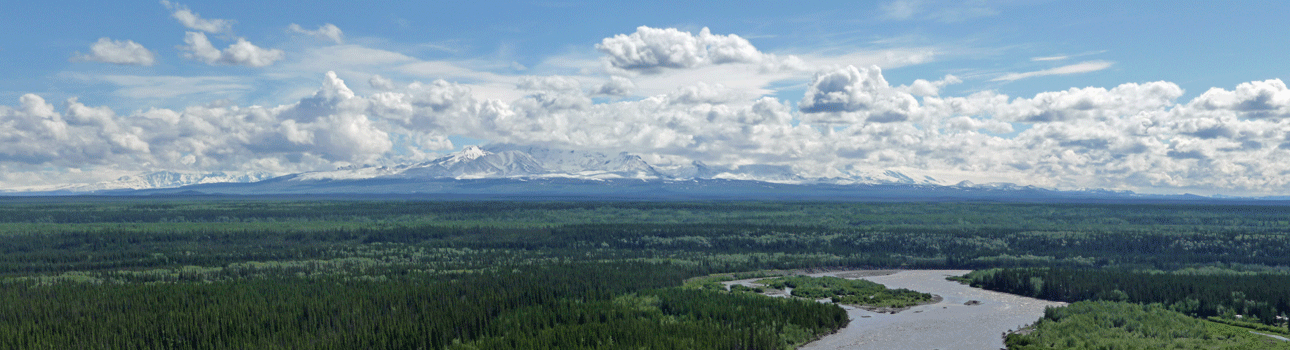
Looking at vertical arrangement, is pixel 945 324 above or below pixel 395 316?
below

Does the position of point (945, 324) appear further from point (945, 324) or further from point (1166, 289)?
point (1166, 289)

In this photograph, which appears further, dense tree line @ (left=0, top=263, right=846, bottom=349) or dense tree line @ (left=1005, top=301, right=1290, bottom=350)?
dense tree line @ (left=0, top=263, right=846, bottom=349)

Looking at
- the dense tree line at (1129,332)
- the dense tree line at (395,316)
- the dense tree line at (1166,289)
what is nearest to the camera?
the dense tree line at (1129,332)

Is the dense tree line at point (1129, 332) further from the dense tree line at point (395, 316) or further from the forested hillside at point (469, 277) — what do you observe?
the dense tree line at point (395, 316)

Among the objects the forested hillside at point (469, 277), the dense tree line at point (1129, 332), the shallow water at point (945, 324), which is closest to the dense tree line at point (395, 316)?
the forested hillside at point (469, 277)

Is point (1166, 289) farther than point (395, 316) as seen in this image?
Yes

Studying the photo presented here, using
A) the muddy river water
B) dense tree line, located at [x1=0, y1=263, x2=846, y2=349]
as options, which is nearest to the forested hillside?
dense tree line, located at [x1=0, y1=263, x2=846, y2=349]

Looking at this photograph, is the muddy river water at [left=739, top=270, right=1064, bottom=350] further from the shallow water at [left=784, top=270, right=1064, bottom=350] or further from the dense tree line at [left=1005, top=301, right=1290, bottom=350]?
the dense tree line at [left=1005, top=301, right=1290, bottom=350]

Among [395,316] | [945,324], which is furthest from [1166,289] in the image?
[395,316]
